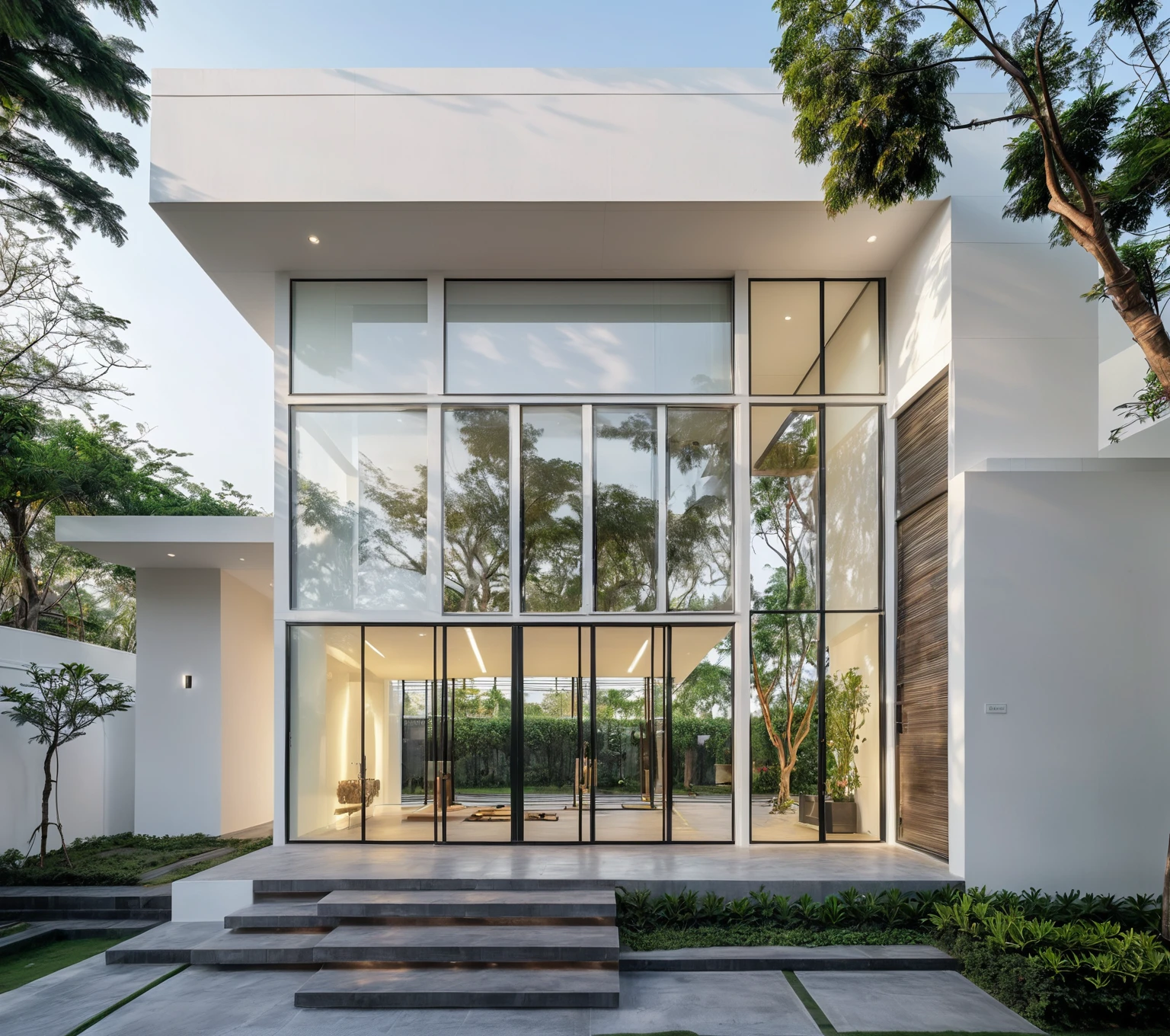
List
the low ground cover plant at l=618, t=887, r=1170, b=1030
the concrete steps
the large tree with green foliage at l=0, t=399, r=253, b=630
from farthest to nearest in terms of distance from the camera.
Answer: the large tree with green foliage at l=0, t=399, r=253, b=630, the concrete steps, the low ground cover plant at l=618, t=887, r=1170, b=1030

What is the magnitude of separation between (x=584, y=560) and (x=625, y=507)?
84 centimetres

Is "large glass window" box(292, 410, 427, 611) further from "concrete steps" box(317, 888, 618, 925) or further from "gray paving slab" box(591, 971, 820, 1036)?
"gray paving slab" box(591, 971, 820, 1036)

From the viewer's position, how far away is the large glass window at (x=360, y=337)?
1102cm

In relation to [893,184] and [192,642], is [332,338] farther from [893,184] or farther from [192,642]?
[893,184]

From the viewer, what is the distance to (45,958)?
846 centimetres

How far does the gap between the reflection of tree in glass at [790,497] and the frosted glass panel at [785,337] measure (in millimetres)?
457

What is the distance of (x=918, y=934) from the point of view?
25.3ft

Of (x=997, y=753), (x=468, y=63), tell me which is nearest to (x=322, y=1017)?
(x=997, y=753)

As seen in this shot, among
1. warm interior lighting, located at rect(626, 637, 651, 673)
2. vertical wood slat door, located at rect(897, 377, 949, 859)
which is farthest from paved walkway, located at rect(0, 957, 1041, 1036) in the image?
warm interior lighting, located at rect(626, 637, 651, 673)

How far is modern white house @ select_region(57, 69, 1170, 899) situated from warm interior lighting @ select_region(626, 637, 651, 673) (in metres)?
0.12

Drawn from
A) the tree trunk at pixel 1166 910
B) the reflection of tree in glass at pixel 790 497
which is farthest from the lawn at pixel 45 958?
the tree trunk at pixel 1166 910

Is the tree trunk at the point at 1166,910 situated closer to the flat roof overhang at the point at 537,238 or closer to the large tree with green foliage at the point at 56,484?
the flat roof overhang at the point at 537,238

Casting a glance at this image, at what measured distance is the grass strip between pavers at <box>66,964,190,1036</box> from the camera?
6090 millimetres

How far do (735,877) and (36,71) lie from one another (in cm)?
1338
